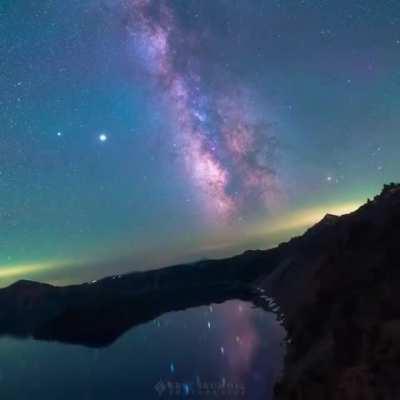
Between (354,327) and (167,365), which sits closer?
(354,327)

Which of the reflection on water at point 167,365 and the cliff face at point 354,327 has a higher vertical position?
the cliff face at point 354,327

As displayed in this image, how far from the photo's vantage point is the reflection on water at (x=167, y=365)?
6306cm

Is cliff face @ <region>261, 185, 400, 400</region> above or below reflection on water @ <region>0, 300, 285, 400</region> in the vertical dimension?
above

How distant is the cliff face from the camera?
85.5 ft

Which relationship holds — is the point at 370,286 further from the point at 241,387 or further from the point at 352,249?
the point at 241,387

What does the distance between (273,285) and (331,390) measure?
15045cm

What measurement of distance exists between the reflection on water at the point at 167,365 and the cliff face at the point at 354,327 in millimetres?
11401

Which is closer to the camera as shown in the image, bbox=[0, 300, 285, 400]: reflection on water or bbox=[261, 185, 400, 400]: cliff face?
bbox=[261, 185, 400, 400]: cliff face

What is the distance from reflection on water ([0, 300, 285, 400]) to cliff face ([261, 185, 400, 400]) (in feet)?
37.4

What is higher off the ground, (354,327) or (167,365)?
(354,327)

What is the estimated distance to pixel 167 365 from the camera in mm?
91438

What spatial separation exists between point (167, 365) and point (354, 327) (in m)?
64.8

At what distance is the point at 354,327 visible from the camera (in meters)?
34.6

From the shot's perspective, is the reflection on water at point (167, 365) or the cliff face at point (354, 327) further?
the reflection on water at point (167, 365)
